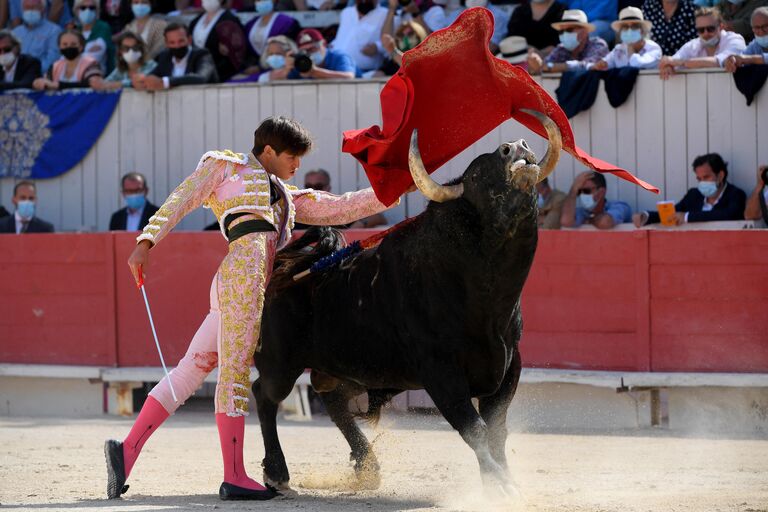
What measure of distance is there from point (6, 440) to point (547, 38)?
4473mm

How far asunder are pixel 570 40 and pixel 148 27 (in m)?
3.56

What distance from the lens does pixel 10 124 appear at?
10492 mm

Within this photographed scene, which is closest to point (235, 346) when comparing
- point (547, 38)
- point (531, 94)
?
point (531, 94)

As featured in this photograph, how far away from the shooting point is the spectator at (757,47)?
819 centimetres

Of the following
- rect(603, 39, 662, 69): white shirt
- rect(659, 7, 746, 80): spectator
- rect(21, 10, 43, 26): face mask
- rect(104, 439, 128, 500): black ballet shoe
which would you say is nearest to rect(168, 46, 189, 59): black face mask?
rect(21, 10, 43, 26): face mask

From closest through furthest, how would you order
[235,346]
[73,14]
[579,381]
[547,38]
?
[235,346] → [579,381] → [547,38] → [73,14]

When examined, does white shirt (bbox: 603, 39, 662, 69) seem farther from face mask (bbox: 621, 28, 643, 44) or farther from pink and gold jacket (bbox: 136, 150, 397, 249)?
pink and gold jacket (bbox: 136, 150, 397, 249)

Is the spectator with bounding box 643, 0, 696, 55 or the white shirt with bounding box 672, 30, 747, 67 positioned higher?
the spectator with bounding box 643, 0, 696, 55

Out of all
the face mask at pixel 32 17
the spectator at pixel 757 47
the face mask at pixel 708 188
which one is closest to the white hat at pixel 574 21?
the spectator at pixel 757 47

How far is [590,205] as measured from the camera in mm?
8414

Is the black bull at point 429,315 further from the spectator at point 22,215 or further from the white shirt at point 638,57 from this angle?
the spectator at point 22,215

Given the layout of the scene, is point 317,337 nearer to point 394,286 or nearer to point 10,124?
point 394,286

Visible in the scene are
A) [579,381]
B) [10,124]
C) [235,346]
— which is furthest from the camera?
[10,124]

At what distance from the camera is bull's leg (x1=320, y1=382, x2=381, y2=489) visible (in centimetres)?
535
